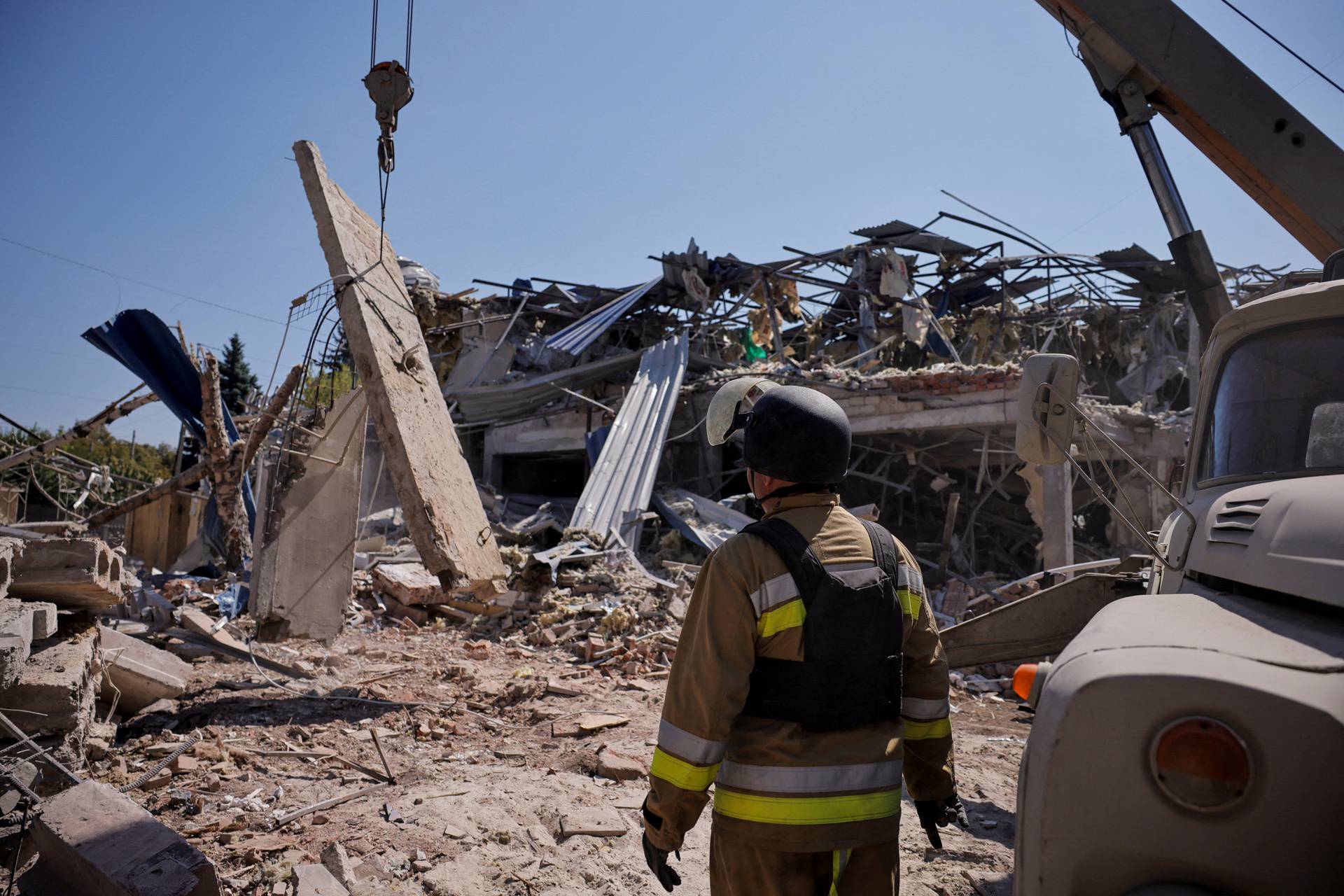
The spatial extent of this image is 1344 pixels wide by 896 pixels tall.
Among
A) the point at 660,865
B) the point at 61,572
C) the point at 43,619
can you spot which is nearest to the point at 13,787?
the point at 43,619

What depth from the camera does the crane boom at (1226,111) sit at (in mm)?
4852

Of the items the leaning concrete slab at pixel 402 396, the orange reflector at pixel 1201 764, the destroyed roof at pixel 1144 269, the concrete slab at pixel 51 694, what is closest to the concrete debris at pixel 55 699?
the concrete slab at pixel 51 694

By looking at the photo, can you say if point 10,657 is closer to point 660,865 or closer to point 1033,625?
point 660,865

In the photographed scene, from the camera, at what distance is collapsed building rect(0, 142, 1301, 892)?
4.75 metres

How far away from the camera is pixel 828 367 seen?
12430mm

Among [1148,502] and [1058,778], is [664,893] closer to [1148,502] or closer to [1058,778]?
[1058,778]

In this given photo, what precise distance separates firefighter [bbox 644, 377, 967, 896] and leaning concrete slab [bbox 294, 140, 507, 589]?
12.6 ft

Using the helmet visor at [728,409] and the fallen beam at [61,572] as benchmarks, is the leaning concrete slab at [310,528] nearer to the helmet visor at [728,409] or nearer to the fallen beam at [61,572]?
the fallen beam at [61,572]

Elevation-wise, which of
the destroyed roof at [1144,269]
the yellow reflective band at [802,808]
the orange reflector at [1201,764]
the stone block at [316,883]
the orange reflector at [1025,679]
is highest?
the destroyed roof at [1144,269]

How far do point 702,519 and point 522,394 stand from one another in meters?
5.17

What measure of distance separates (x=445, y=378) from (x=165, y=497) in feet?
19.5

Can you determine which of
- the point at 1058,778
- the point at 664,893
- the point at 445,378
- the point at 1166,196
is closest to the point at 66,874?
the point at 664,893

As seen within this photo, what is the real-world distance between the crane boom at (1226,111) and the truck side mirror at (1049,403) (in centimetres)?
388

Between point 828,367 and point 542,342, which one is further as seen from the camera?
point 542,342
